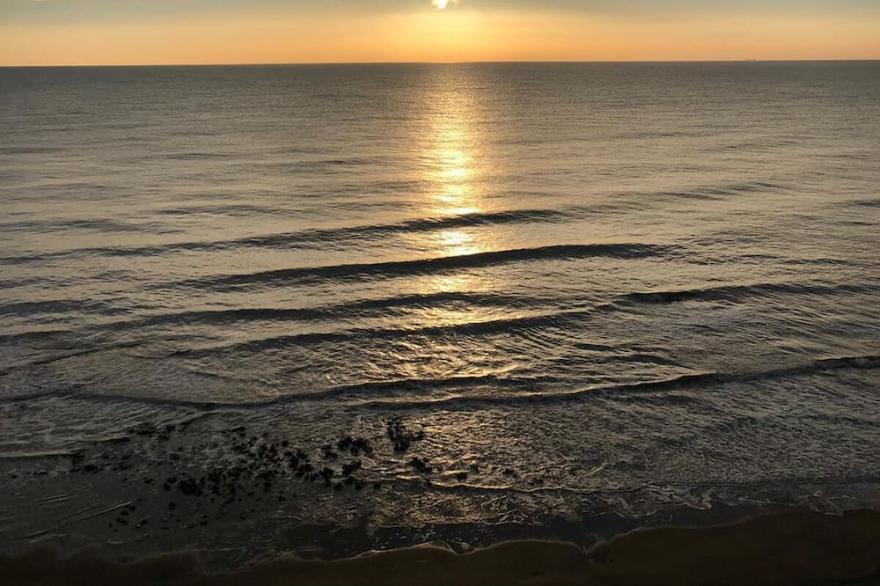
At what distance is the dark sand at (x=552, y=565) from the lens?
8.61 metres

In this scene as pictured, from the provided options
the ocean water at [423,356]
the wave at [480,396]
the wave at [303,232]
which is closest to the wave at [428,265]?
the ocean water at [423,356]

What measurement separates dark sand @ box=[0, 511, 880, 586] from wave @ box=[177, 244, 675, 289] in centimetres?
1174

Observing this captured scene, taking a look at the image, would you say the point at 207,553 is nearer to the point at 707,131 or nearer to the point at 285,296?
the point at 285,296

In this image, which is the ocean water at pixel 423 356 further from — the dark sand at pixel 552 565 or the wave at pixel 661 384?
the dark sand at pixel 552 565

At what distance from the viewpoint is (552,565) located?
8867 millimetres

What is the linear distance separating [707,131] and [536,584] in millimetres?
58872

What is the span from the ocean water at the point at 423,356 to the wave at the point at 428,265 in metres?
0.13

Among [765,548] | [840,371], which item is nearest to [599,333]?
[840,371]

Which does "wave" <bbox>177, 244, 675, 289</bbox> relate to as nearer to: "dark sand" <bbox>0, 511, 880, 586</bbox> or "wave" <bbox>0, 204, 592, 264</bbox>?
"wave" <bbox>0, 204, 592, 264</bbox>

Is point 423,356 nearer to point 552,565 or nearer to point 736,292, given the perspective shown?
point 552,565

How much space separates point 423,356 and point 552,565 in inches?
276

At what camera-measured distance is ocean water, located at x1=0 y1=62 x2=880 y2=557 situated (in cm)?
1029

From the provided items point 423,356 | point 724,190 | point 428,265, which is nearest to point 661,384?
point 423,356

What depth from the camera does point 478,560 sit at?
892cm
